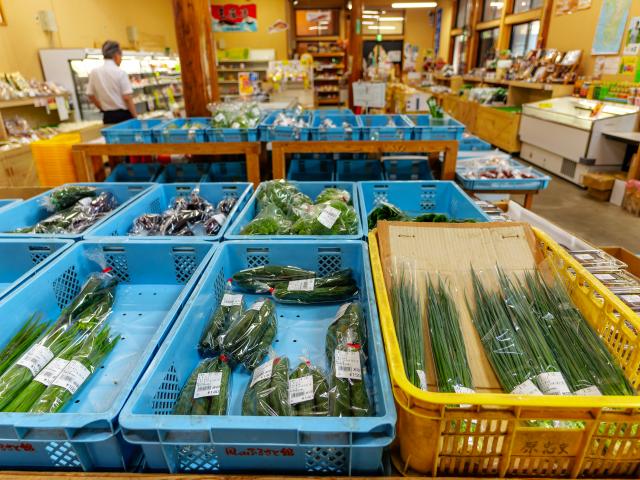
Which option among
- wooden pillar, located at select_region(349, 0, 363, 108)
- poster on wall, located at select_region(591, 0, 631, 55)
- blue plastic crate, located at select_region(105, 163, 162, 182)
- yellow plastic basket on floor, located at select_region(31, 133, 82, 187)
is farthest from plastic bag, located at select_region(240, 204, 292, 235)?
poster on wall, located at select_region(591, 0, 631, 55)

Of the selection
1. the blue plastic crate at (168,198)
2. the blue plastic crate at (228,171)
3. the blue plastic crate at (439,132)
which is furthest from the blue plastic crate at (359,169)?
the blue plastic crate at (168,198)

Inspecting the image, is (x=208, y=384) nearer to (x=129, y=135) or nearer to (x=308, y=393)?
(x=308, y=393)

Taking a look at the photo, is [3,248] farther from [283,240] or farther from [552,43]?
[552,43]

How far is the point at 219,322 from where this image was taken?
1402mm

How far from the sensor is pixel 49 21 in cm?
642

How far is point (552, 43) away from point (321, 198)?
730 centimetres

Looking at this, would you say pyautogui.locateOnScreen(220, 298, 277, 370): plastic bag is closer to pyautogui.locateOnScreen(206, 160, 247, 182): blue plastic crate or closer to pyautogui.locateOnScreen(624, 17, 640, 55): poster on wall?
pyautogui.locateOnScreen(206, 160, 247, 182): blue plastic crate

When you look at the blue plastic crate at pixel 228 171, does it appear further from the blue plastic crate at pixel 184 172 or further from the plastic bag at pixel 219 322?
the plastic bag at pixel 219 322

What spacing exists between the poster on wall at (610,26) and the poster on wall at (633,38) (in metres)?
0.14

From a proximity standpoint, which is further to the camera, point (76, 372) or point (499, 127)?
point (499, 127)

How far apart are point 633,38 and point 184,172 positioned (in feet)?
19.7

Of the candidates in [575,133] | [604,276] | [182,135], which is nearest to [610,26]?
[575,133]

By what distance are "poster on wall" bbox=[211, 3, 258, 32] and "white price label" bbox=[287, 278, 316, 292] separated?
38.0 feet

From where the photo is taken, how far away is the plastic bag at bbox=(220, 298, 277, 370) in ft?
4.27
